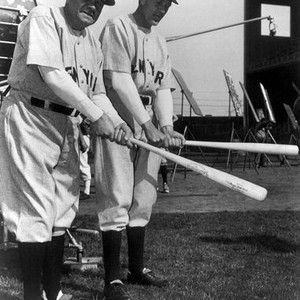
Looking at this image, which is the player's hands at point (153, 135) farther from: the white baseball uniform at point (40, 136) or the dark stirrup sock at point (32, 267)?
the dark stirrup sock at point (32, 267)

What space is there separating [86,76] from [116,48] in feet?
1.44

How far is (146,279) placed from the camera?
3.14 m

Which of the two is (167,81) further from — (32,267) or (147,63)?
(32,267)

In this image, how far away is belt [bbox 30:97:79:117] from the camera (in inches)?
96.0

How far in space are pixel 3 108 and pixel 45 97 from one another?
19 centimetres

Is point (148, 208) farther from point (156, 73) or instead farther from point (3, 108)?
point (3, 108)

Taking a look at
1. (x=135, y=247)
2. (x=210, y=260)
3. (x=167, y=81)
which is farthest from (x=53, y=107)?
(x=210, y=260)

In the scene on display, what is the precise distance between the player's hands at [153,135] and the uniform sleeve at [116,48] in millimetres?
319

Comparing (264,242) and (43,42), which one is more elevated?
(43,42)

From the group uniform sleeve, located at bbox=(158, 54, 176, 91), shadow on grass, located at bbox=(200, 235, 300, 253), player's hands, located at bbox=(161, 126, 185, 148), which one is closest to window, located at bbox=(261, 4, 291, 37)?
shadow on grass, located at bbox=(200, 235, 300, 253)

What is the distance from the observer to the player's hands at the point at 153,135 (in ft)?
9.37

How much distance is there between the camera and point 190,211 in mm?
6375

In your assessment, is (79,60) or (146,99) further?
(146,99)

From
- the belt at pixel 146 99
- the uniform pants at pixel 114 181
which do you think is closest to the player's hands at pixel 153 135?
the uniform pants at pixel 114 181
